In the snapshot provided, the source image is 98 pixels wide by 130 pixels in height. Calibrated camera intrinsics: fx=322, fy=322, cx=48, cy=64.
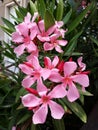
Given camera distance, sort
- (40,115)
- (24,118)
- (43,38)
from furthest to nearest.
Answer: (24,118) → (43,38) → (40,115)

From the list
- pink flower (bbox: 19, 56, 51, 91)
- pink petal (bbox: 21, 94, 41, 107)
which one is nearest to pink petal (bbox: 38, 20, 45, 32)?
pink flower (bbox: 19, 56, 51, 91)

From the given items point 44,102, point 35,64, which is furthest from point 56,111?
point 35,64

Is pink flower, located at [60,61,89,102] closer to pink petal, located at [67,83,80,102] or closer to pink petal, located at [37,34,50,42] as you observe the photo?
pink petal, located at [67,83,80,102]

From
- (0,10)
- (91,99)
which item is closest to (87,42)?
(91,99)

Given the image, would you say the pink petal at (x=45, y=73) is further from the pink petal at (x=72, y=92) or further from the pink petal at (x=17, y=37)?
the pink petal at (x=17, y=37)

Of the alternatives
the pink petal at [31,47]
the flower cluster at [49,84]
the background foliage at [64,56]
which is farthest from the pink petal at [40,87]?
the background foliage at [64,56]

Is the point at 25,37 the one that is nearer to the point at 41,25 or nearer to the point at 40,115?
the point at 41,25
